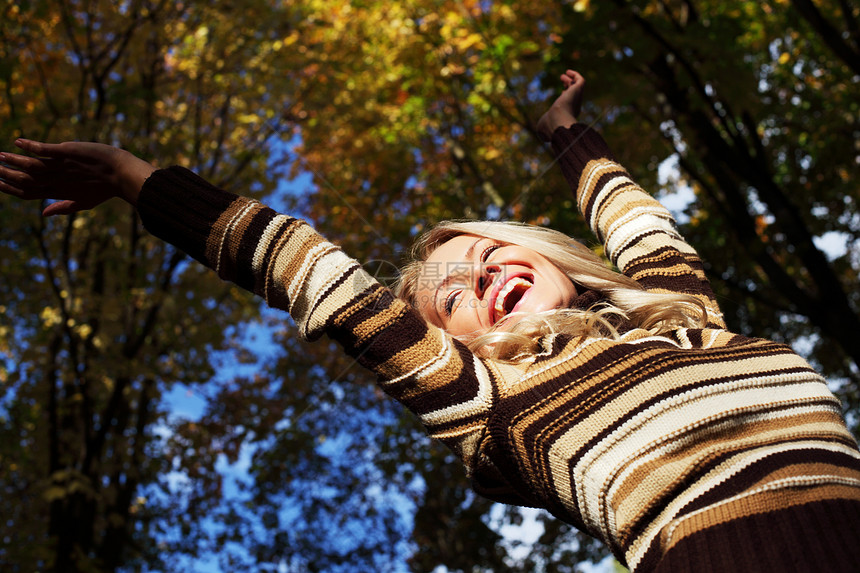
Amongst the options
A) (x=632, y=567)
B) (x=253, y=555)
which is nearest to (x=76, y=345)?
(x=632, y=567)

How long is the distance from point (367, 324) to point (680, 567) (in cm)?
79

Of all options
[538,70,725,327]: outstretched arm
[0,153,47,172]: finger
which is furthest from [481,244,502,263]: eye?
[0,153,47,172]: finger

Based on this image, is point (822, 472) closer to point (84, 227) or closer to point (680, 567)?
point (680, 567)

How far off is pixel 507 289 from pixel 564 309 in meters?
0.21

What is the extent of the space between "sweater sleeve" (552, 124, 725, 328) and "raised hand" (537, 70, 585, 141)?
3.2 inches

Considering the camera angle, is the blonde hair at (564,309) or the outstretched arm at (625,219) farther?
the outstretched arm at (625,219)

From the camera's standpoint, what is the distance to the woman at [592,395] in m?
1.31

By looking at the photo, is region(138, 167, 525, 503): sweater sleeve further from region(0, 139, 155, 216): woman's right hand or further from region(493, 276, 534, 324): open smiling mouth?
region(493, 276, 534, 324): open smiling mouth

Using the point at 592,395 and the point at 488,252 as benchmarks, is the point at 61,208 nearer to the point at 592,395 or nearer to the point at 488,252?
the point at 488,252

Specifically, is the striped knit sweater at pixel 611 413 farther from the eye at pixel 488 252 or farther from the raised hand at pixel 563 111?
the raised hand at pixel 563 111

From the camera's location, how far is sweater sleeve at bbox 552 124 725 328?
7.31 feet

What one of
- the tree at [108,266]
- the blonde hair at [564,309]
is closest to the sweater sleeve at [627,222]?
the blonde hair at [564,309]

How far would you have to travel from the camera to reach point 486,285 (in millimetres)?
2051

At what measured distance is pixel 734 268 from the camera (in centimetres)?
881
